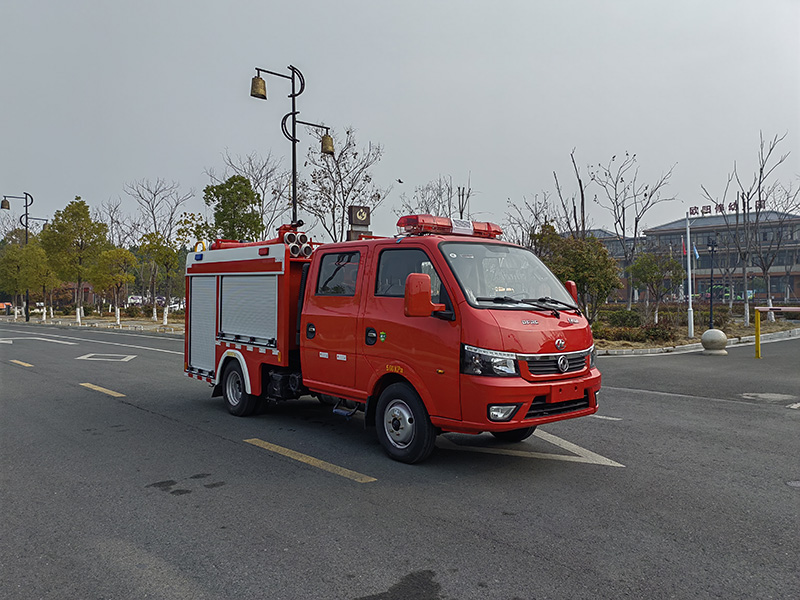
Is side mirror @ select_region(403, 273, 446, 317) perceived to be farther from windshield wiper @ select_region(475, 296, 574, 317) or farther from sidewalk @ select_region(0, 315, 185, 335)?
sidewalk @ select_region(0, 315, 185, 335)

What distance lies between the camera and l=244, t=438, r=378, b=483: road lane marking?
546 cm

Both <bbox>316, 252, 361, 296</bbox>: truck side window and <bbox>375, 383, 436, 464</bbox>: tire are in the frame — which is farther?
<bbox>316, 252, 361, 296</bbox>: truck side window

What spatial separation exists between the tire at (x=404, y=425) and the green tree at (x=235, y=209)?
70.5 feet

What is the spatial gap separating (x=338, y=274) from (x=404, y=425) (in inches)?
70.2

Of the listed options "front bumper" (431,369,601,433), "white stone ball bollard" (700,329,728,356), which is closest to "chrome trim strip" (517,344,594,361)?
"front bumper" (431,369,601,433)

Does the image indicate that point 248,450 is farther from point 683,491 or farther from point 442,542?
point 683,491

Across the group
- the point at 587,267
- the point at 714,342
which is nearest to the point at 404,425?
the point at 714,342

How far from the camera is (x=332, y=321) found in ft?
21.4

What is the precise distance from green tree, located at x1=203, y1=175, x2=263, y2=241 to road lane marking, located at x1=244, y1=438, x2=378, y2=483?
20473mm

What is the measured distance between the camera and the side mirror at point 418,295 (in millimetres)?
5277

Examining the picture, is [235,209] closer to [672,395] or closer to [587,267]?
[587,267]

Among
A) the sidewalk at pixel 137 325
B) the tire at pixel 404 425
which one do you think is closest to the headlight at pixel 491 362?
the tire at pixel 404 425

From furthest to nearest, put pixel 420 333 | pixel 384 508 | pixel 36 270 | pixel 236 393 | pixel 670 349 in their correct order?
1. pixel 36 270
2. pixel 670 349
3. pixel 236 393
4. pixel 420 333
5. pixel 384 508

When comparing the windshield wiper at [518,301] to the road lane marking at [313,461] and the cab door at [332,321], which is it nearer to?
the cab door at [332,321]
